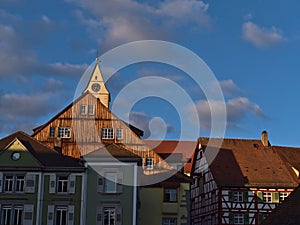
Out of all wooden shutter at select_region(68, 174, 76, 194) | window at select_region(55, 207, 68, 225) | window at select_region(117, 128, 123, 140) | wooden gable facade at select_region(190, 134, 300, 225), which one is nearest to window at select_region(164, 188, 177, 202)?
wooden gable facade at select_region(190, 134, 300, 225)

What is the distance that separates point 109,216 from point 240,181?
542 inches

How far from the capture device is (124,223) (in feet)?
117

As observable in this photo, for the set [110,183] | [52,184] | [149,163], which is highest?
[149,163]

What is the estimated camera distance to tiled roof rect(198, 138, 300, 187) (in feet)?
149

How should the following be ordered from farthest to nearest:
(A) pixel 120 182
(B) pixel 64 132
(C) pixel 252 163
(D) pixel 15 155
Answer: (C) pixel 252 163, (B) pixel 64 132, (D) pixel 15 155, (A) pixel 120 182

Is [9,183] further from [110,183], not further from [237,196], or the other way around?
[237,196]

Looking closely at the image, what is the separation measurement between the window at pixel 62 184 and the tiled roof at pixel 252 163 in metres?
13.9

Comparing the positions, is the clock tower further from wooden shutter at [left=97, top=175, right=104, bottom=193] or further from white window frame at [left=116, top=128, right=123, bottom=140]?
wooden shutter at [left=97, top=175, right=104, bottom=193]

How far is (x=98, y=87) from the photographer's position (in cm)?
6506

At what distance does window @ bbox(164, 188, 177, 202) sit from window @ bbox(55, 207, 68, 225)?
10245 millimetres

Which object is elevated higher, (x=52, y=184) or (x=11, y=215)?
(x=52, y=184)

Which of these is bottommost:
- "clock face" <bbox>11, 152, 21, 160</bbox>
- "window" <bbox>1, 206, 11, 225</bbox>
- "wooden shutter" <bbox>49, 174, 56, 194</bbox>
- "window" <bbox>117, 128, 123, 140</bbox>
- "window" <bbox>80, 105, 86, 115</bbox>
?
"window" <bbox>1, 206, 11, 225</bbox>

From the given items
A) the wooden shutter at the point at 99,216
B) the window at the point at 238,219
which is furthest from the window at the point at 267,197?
the wooden shutter at the point at 99,216

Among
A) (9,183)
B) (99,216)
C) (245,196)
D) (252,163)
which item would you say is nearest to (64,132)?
(9,183)
